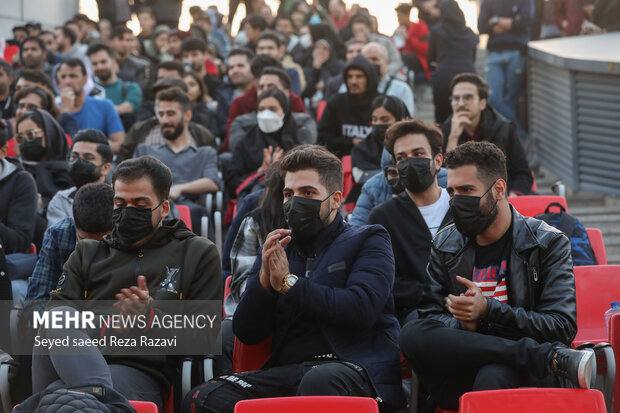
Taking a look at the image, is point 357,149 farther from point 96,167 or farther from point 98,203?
point 98,203

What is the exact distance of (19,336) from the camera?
436 cm

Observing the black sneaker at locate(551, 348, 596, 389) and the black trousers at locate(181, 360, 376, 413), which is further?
the black trousers at locate(181, 360, 376, 413)

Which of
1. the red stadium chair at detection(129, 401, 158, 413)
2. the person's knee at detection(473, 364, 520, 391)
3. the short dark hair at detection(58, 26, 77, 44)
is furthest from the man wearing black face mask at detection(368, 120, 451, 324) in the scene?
the short dark hair at detection(58, 26, 77, 44)

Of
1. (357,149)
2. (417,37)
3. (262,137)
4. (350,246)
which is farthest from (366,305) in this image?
(417,37)

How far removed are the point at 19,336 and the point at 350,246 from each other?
175 cm

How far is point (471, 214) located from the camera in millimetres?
3693

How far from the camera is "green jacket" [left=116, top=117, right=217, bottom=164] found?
24.8 feet

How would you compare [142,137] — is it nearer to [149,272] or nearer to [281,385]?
[149,272]

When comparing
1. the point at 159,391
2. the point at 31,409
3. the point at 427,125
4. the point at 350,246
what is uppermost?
the point at 427,125

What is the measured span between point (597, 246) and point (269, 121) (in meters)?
3.09

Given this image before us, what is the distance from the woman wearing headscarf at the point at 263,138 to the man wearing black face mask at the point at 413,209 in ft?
8.09

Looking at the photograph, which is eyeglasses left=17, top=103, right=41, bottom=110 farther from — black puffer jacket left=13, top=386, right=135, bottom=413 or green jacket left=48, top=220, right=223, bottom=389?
black puffer jacket left=13, top=386, right=135, bottom=413

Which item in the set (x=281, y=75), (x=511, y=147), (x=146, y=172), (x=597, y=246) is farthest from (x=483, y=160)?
(x=281, y=75)

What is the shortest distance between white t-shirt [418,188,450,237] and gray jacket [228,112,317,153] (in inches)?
112
